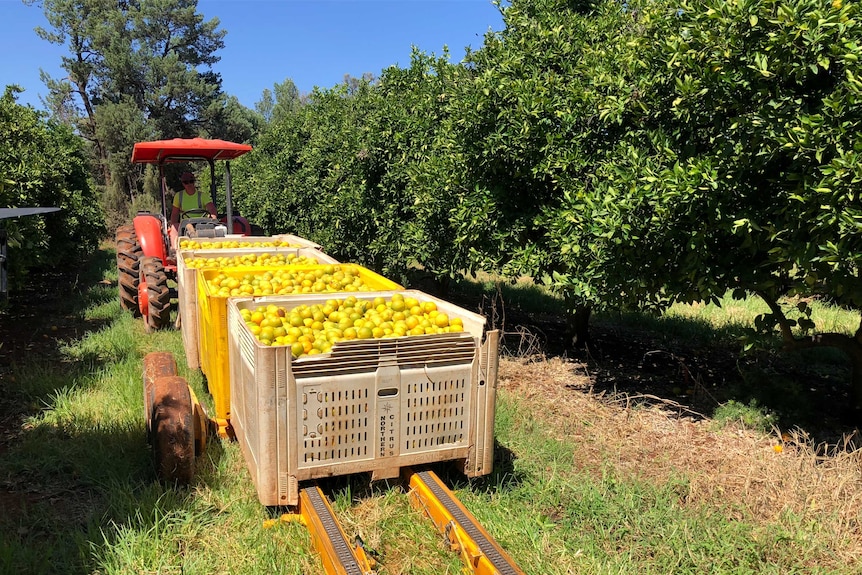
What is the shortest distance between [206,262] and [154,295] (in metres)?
1.81

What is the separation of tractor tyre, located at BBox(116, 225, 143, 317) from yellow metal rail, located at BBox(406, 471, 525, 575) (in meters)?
6.78

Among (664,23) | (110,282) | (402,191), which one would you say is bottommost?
(110,282)

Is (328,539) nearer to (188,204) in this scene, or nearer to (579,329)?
(579,329)

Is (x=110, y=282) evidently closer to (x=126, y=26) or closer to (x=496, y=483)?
(x=496, y=483)

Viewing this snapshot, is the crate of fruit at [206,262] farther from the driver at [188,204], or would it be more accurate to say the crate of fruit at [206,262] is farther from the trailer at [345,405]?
the driver at [188,204]

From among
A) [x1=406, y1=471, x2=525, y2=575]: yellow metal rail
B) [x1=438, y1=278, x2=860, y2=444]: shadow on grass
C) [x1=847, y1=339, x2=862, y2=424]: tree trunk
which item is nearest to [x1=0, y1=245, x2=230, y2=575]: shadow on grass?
[x1=406, y1=471, x2=525, y2=575]: yellow metal rail

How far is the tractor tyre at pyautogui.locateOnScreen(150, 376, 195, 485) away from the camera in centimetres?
381

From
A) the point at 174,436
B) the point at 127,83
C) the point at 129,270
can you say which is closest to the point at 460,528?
the point at 174,436

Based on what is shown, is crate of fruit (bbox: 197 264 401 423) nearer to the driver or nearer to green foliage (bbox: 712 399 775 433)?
green foliage (bbox: 712 399 775 433)

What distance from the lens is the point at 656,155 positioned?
504 cm

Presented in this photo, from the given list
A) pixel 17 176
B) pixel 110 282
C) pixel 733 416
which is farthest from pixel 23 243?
pixel 733 416

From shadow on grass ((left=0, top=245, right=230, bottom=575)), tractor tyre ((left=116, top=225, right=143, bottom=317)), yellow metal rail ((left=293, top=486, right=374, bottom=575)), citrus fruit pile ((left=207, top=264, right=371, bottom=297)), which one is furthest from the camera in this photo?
tractor tyre ((left=116, top=225, right=143, bottom=317))

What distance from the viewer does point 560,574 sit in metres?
3.16

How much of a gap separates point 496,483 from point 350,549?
4.68 ft
